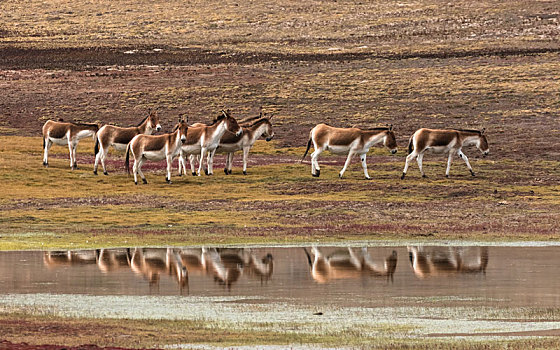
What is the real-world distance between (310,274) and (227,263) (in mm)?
2330

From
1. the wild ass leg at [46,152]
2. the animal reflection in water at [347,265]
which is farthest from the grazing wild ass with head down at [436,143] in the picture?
the animal reflection in water at [347,265]

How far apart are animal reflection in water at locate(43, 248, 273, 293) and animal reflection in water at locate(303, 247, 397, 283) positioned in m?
0.99

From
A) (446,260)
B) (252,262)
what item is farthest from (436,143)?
(252,262)

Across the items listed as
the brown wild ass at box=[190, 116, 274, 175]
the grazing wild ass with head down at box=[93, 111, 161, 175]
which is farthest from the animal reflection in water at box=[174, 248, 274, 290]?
the grazing wild ass with head down at box=[93, 111, 161, 175]

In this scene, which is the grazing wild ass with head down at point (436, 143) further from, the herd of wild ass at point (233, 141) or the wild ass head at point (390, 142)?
the wild ass head at point (390, 142)

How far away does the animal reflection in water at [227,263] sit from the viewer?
20347 mm

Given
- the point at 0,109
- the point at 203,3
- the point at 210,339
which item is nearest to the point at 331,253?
the point at 210,339

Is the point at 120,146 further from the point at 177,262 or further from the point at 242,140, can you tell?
the point at 177,262

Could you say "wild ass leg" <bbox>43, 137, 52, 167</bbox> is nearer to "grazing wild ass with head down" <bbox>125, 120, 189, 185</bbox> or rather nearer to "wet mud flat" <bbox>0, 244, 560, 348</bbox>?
"grazing wild ass with head down" <bbox>125, 120, 189, 185</bbox>

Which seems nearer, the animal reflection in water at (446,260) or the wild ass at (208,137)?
the animal reflection in water at (446,260)

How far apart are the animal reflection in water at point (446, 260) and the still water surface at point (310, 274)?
2cm

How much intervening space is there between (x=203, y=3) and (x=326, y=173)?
347ft

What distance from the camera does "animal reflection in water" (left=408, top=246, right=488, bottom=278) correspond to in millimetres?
20875

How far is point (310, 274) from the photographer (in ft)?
67.4
